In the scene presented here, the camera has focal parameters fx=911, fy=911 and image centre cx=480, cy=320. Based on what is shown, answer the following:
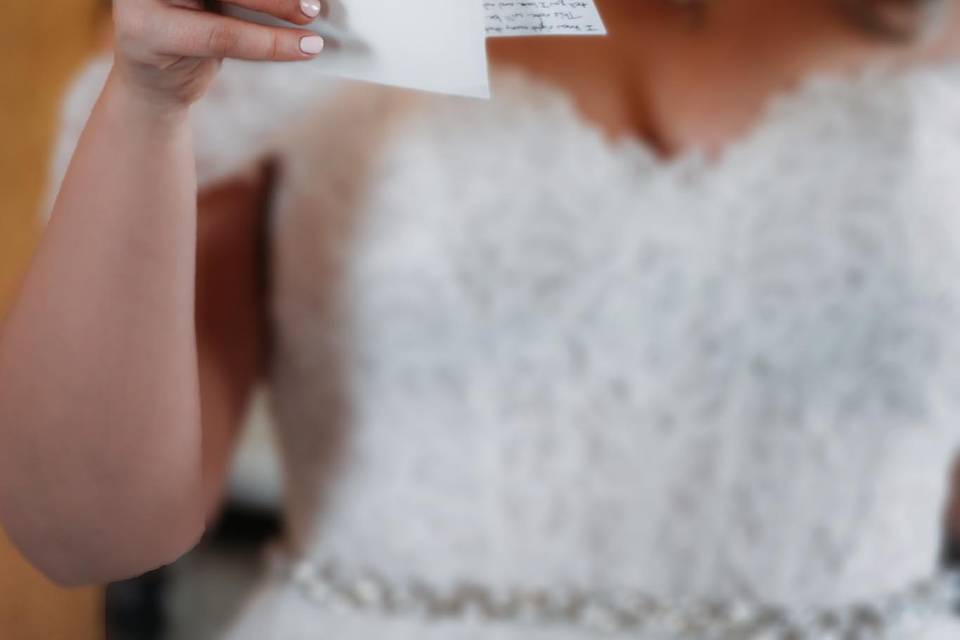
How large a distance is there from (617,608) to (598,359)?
0.18m

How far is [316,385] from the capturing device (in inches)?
25.5

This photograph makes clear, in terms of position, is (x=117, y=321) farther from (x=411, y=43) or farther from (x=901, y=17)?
(x=901, y=17)

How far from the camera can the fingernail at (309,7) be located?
257 mm

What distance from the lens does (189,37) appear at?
25cm

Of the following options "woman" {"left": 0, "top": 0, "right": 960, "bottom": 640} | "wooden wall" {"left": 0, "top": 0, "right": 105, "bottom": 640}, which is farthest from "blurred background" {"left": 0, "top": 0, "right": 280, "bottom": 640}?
"woman" {"left": 0, "top": 0, "right": 960, "bottom": 640}

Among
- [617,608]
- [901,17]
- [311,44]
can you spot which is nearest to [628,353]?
[617,608]

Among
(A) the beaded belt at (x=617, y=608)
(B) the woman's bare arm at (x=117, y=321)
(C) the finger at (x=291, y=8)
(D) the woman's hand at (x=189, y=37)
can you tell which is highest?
(C) the finger at (x=291, y=8)

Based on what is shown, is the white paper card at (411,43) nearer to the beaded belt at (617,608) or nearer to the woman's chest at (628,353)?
the woman's chest at (628,353)

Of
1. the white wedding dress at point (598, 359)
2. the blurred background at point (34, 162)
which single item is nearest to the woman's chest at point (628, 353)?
the white wedding dress at point (598, 359)

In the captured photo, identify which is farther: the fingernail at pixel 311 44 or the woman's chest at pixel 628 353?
the woman's chest at pixel 628 353

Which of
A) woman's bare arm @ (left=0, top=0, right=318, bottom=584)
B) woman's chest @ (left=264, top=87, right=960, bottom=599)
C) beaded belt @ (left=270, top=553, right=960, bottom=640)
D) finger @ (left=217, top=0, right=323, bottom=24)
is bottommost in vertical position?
beaded belt @ (left=270, top=553, right=960, bottom=640)

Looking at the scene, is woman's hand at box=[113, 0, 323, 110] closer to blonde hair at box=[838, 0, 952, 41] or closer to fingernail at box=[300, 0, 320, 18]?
fingernail at box=[300, 0, 320, 18]

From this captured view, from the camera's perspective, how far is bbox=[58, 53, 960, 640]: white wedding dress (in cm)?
62

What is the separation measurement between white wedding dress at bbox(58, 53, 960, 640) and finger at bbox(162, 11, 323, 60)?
34 centimetres
